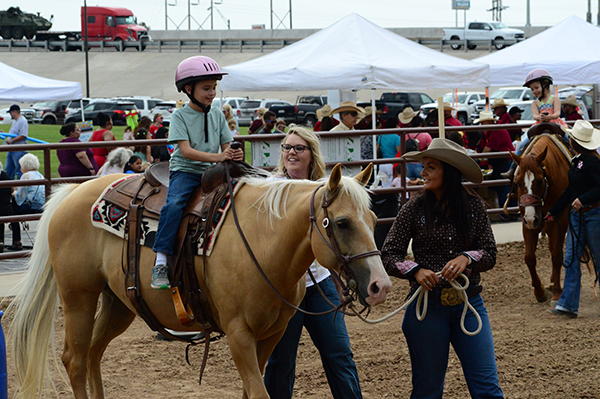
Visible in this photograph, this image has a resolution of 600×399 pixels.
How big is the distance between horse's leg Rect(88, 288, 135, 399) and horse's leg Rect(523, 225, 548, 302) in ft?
14.4

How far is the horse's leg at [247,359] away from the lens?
3299mm

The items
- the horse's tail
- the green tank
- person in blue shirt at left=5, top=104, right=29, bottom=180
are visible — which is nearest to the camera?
the horse's tail

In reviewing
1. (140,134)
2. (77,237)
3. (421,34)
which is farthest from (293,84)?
(421,34)

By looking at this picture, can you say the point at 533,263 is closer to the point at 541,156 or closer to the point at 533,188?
the point at 533,188

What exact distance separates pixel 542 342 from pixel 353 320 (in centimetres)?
174

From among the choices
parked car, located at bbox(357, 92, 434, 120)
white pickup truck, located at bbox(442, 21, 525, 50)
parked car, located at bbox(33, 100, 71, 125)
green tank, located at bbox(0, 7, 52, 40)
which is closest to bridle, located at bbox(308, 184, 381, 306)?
parked car, located at bbox(357, 92, 434, 120)

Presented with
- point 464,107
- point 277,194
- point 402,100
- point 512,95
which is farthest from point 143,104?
point 277,194

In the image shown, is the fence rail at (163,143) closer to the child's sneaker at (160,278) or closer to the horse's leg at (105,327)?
the horse's leg at (105,327)

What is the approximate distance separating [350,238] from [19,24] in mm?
65803

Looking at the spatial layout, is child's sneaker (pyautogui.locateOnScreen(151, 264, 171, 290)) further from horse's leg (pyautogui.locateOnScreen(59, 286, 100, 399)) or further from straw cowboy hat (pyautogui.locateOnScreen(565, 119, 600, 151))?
straw cowboy hat (pyautogui.locateOnScreen(565, 119, 600, 151))

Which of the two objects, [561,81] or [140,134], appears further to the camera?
[561,81]

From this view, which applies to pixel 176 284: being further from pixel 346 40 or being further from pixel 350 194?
pixel 346 40

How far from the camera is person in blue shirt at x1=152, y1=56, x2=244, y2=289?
3.62 metres

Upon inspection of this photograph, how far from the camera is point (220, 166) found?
369 cm
